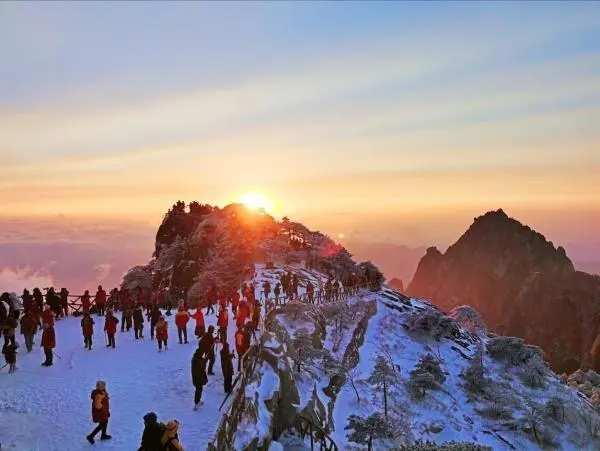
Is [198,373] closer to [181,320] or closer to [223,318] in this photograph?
[223,318]

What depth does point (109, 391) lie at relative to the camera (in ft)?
61.1

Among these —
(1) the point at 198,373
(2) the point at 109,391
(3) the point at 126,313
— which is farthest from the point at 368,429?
(3) the point at 126,313

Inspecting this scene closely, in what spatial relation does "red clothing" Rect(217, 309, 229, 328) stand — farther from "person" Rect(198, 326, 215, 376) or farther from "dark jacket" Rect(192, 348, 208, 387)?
"dark jacket" Rect(192, 348, 208, 387)

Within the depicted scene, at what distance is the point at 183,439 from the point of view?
49.5 ft

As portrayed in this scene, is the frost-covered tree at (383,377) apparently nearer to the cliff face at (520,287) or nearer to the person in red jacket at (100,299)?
the person in red jacket at (100,299)

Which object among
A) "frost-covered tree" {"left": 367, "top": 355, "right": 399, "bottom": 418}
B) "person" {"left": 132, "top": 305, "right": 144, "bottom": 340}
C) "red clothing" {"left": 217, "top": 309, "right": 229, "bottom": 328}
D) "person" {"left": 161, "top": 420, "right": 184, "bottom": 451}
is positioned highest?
"person" {"left": 161, "top": 420, "right": 184, "bottom": 451}

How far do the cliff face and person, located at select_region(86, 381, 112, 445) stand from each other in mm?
91375

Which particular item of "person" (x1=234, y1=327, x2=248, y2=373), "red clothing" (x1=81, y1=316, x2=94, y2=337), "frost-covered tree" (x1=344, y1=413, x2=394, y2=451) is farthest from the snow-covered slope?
"red clothing" (x1=81, y1=316, x2=94, y2=337)

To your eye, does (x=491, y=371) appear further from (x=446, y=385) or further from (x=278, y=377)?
(x=278, y=377)

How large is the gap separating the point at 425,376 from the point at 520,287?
110374mm

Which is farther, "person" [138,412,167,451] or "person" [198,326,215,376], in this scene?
"person" [198,326,215,376]

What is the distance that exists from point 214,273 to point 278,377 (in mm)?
28804

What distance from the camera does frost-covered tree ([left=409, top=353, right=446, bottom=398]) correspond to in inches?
1060

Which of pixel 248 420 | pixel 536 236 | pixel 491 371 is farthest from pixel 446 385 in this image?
pixel 536 236
